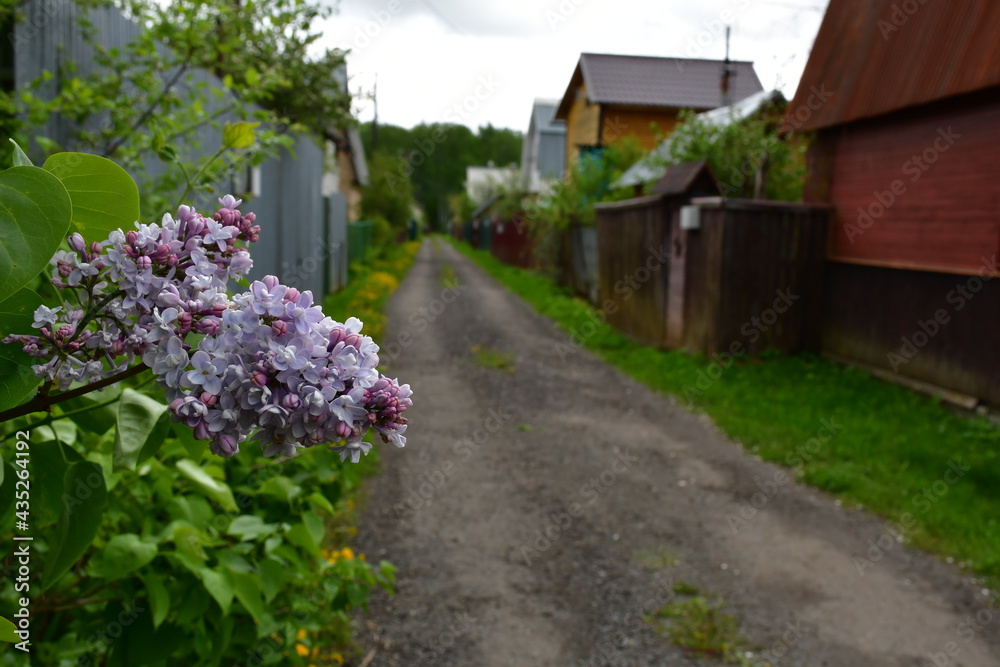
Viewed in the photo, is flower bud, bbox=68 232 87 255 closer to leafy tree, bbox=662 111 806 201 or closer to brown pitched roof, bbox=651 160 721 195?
brown pitched roof, bbox=651 160 721 195

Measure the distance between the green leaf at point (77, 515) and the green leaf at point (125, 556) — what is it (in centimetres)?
72

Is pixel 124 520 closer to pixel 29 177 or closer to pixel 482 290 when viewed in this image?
pixel 29 177

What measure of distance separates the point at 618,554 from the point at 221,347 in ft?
13.7

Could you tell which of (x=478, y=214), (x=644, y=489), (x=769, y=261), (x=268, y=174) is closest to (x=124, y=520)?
(x=644, y=489)

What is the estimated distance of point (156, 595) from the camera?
1944 mm

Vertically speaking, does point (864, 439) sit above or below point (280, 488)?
below

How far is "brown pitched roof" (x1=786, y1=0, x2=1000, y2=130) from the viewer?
7516 mm

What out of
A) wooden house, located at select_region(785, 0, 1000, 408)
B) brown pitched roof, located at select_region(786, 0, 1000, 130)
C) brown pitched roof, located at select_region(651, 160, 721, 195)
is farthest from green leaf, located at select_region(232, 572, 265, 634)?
brown pitched roof, located at select_region(651, 160, 721, 195)

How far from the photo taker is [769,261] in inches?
376

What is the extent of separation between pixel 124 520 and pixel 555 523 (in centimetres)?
327

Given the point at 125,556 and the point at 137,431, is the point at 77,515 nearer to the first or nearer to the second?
the point at 137,431

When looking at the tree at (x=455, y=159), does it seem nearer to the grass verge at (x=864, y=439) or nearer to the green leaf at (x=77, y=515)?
the grass verge at (x=864, y=439)

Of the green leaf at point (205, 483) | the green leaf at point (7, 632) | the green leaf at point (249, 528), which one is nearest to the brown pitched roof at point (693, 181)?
the green leaf at point (249, 528)

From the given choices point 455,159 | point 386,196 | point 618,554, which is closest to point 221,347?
point 618,554
